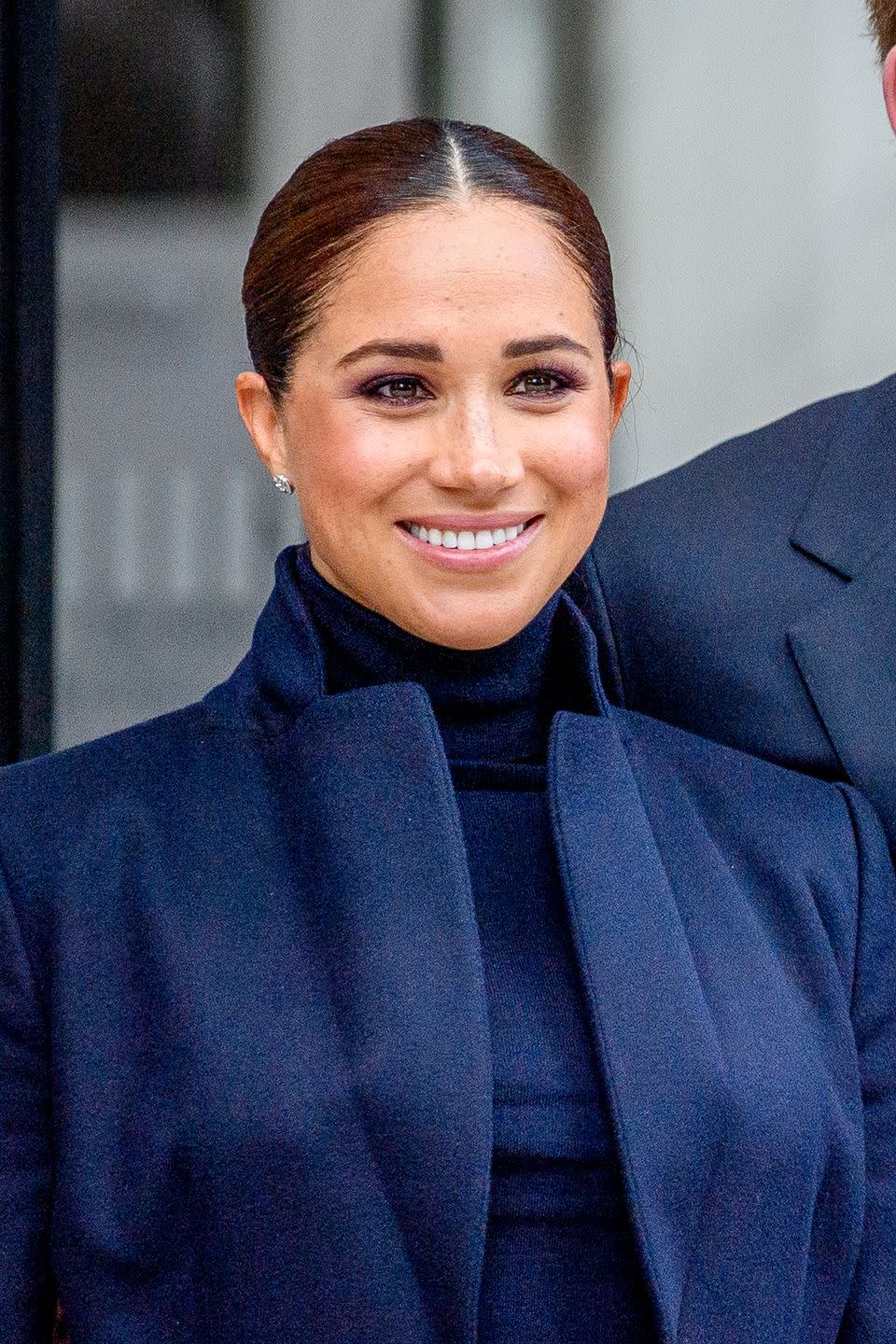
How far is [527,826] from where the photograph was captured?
1.82 m

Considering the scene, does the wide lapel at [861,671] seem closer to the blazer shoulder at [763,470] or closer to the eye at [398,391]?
the blazer shoulder at [763,470]

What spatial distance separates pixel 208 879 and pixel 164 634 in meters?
1.13

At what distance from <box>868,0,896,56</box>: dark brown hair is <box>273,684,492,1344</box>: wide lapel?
98cm

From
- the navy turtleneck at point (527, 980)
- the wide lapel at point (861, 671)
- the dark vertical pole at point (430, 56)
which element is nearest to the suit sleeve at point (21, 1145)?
the navy turtleneck at point (527, 980)

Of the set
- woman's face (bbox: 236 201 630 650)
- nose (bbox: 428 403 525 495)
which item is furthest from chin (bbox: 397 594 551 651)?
nose (bbox: 428 403 525 495)

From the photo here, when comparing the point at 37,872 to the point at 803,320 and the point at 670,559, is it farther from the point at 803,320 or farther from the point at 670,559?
the point at 803,320

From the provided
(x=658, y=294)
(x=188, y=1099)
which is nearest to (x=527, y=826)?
(x=188, y=1099)

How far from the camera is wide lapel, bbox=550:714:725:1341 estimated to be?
164 centimetres

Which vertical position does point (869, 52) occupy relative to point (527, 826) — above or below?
above

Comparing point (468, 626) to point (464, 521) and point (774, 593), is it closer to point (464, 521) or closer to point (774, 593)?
point (464, 521)

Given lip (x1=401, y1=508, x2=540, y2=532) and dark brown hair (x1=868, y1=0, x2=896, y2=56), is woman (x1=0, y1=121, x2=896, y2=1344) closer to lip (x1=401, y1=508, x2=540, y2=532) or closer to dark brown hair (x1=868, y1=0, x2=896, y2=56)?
lip (x1=401, y1=508, x2=540, y2=532)

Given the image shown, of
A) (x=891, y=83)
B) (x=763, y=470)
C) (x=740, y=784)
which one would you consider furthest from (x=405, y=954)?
(x=891, y=83)

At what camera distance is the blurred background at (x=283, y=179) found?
2.73 metres

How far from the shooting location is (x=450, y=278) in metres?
1.69
